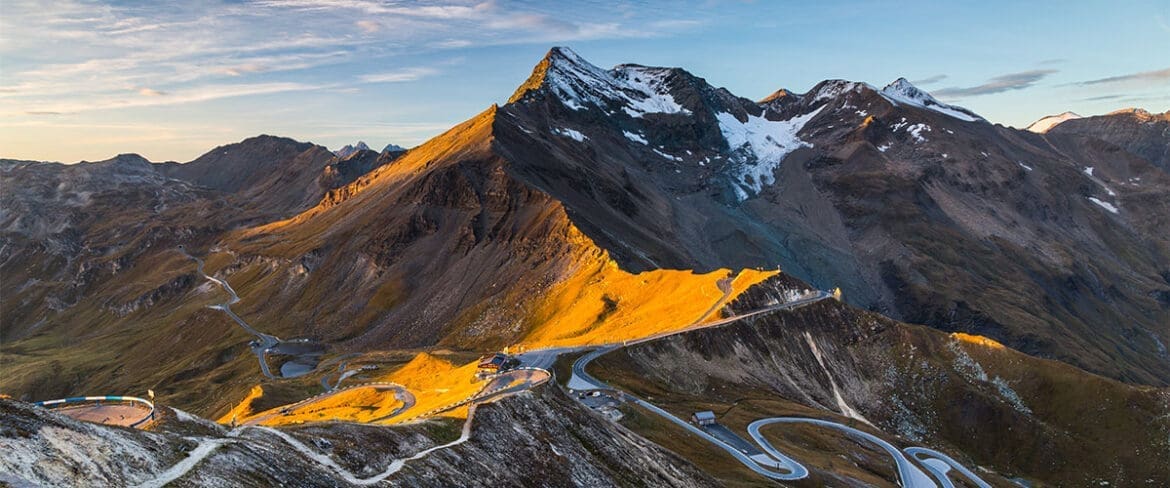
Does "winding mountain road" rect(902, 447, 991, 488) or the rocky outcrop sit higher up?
the rocky outcrop

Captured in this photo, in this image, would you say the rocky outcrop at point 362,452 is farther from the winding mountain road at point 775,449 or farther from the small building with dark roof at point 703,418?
the small building with dark roof at point 703,418

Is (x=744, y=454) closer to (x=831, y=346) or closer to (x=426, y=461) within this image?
(x=426, y=461)

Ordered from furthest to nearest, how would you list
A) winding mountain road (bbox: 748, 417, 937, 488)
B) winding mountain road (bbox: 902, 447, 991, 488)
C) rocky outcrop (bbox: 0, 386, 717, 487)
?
winding mountain road (bbox: 902, 447, 991, 488), winding mountain road (bbox: 748, 417, 937, 488), rocky outcrop (bbox: 0, 386, 717, 487)

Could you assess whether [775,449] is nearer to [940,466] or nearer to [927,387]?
[940,466]

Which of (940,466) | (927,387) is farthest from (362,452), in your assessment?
(927,387)

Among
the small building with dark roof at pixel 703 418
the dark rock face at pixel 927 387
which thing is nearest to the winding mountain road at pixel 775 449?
the small building with dark roof at pixel 703 418

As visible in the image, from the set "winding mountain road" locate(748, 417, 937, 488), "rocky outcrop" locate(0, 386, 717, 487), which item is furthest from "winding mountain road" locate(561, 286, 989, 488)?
"rocky outcrop" locate(0, 386, 717, 487)

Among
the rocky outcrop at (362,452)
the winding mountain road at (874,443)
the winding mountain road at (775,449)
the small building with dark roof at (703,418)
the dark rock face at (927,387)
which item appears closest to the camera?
the rocky outcrop at (362,452)

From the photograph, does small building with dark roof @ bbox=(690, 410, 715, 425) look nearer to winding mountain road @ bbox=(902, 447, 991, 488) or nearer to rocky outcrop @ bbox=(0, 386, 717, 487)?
rocky outcrop @ bbox=(0, 386, 717, 487)

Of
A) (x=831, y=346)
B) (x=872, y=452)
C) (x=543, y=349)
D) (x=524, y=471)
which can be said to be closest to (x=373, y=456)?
(x=524, y=471)

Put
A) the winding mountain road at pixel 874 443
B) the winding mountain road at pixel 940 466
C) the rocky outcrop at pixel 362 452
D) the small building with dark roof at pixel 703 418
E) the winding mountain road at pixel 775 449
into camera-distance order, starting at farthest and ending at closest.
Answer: the winding mountain road at pixel 940 466
the winding mountain road at pixel 874 443
the small building with dark roof at pixel 703 418
the winding mountain road at pixel 775 449
the rocky outcrop at pixel 362 452

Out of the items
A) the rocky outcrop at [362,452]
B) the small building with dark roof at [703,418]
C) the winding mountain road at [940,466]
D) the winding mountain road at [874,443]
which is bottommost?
the winding mountain road at [940,466]

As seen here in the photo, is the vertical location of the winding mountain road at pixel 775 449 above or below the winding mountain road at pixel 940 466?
above
